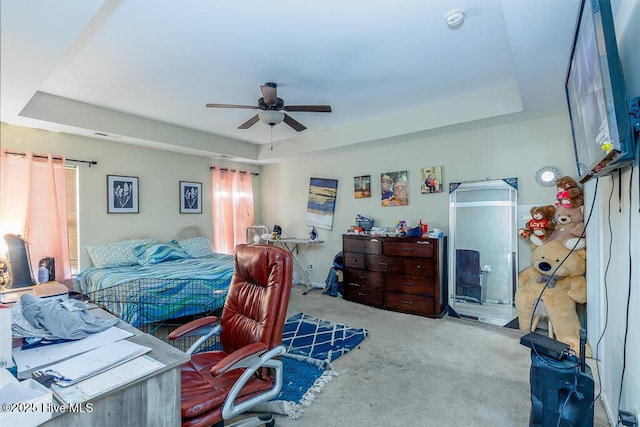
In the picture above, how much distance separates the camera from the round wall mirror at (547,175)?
3227mm

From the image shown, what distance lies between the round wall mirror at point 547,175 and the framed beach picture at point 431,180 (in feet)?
3.40

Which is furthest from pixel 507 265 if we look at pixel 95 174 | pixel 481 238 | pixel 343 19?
pixel 95 174

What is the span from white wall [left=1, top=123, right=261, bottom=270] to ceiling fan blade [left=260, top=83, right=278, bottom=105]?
8.77 feet

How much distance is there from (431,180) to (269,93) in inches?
96.2

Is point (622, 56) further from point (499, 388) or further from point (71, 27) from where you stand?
point (71, 27)

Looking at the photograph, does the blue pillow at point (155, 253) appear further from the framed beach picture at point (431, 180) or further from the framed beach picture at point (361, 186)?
the framed beach picture at point (431, 180)

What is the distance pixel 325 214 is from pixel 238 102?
2332 millimetres

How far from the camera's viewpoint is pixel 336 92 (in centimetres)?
321

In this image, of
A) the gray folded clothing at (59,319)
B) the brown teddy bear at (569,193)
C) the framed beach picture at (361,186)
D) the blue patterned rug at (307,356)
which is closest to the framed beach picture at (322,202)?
the framed beach picture at (361,186)

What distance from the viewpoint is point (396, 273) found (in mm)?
3902

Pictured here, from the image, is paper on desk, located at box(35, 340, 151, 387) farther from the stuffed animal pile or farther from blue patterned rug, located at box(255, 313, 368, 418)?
the stuffed animal pile

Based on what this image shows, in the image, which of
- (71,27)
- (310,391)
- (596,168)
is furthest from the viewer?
(310,391)

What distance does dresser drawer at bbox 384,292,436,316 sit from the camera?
366cm

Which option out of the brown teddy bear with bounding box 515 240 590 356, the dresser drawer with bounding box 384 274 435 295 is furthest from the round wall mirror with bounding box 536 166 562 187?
the dresser drawer with bounding box 384 274 435 295
